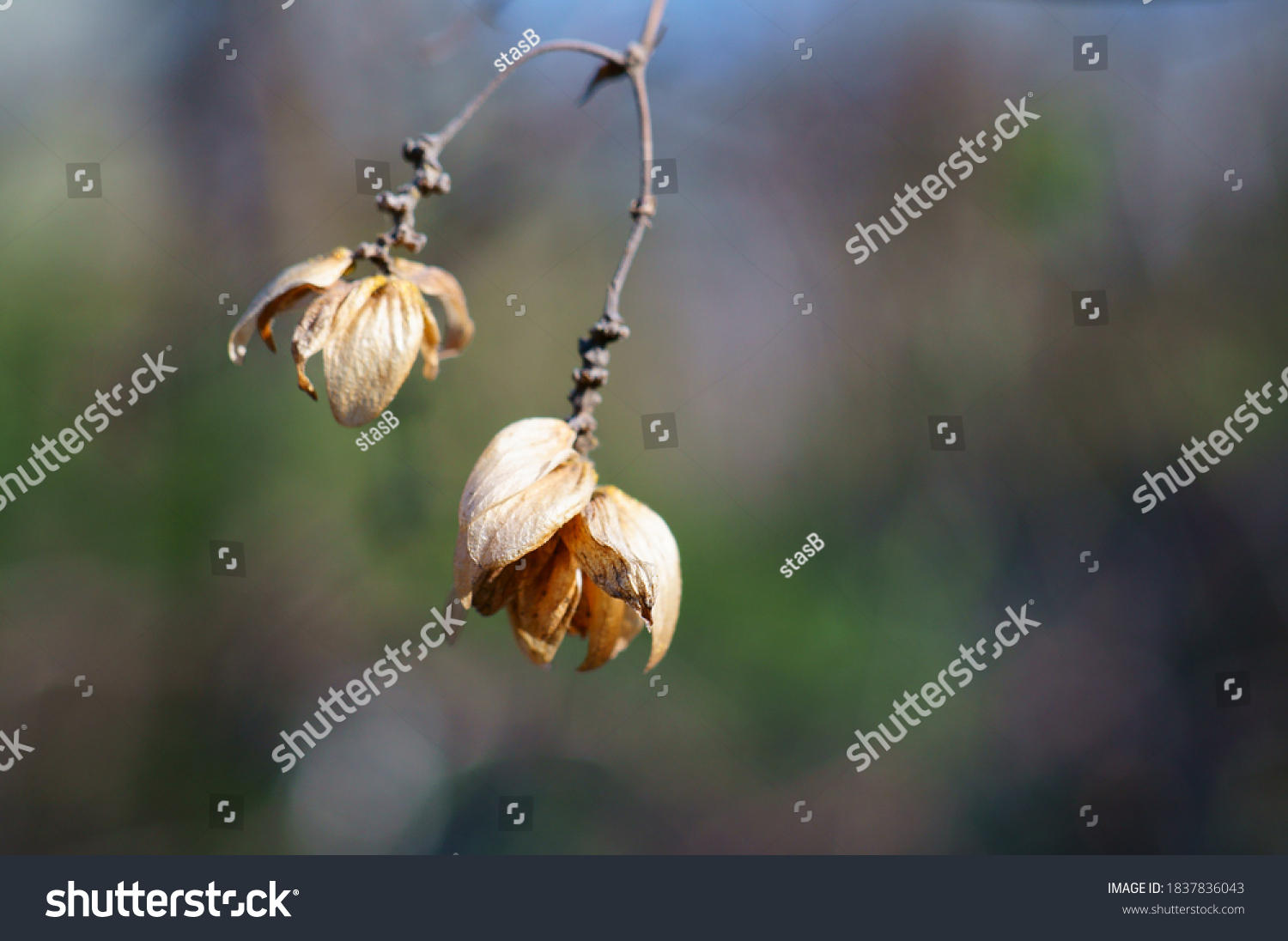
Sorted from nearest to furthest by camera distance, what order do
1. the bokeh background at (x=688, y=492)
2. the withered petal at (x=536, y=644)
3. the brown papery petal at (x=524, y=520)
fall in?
the brown papery petal at (x=524, y=520) < the withered petal at (x=536, y=644) < the bokeh background at (x=688, y=492)

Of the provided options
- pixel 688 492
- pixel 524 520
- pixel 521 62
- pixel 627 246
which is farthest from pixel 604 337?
pixel 688 492

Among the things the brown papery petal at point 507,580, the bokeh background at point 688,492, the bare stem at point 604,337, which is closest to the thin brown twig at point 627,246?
the bare stem at point 604,337

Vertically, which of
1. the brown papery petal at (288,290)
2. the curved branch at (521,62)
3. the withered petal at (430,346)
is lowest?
the withered petal at (430,346)

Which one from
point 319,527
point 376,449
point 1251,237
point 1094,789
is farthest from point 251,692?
point 1251,237

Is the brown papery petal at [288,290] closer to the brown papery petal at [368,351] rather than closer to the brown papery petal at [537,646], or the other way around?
the brown papery petal at [368,351]

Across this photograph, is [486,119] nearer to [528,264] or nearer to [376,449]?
[528,264]

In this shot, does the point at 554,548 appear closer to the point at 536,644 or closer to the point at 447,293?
the point at 536,644

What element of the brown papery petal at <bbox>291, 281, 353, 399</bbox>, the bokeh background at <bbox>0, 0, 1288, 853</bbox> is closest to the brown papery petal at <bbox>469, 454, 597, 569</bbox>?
the brown papery petal at <bbox>291, 281, 353, 399</bbox>

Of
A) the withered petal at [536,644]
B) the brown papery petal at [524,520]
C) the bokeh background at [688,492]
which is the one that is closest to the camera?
the brown papery petal at [524,520]
